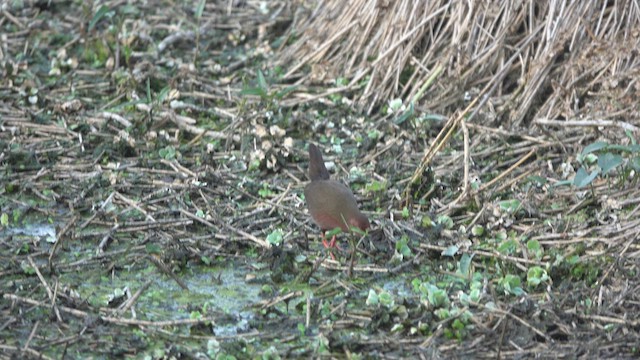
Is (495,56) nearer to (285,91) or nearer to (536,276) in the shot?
(285,91)

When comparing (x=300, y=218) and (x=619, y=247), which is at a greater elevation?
(x=619, y=247)

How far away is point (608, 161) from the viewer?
5.13 meters

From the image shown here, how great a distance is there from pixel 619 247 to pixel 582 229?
32cm

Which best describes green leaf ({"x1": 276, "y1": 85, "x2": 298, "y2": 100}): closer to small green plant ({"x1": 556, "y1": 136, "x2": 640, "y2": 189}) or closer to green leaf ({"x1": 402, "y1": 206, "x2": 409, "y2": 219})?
green leaf ({"x1": 402, "y1": 206, "x2": 409, "y2": 219})

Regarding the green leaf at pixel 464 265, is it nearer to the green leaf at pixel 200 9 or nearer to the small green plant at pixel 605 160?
the small green plant at pixel 605 160

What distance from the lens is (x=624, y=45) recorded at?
20.8 feet

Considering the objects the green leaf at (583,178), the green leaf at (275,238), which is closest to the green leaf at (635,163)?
the green leaf at (583,178)

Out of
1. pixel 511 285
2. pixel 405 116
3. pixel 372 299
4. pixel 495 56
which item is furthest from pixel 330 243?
pixel 495 56

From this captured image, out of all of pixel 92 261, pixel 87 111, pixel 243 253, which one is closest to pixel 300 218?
pixel 243 253

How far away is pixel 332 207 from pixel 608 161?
4.21 ft

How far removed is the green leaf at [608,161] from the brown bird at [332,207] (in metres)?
1.10

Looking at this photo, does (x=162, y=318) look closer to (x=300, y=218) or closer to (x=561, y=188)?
(x=300, y=218)

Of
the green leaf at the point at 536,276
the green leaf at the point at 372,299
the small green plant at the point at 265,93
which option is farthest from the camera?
the small green plant at the point at 265,93

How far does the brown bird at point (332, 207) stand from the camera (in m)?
4.92
